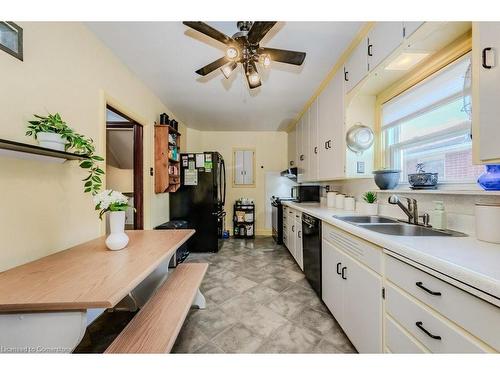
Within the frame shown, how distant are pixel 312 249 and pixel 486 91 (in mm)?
1777

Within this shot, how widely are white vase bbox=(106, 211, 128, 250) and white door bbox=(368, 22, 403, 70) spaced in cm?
226

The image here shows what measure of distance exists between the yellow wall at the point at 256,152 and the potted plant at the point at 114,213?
3726mm

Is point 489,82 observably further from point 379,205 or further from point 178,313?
point 178,313

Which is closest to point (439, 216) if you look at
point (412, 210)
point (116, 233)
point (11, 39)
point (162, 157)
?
point (412, 210)

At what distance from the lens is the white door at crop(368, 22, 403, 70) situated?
142 centimetres

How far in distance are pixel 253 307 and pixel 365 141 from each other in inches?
81.4

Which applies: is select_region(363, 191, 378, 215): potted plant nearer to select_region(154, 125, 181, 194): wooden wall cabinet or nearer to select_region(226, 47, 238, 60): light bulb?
select_region(226, 47, 238, 60): light bulb

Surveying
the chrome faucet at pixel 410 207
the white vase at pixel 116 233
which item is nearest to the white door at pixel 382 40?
the chrome faucet at pixel 410 207

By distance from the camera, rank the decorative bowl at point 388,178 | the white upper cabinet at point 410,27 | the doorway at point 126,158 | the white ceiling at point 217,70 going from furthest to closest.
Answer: the doorway at point 126,158
the decorative bowl at point 388,178
the white ceiling at point 217,70
the white upper cabinet at point 410,27

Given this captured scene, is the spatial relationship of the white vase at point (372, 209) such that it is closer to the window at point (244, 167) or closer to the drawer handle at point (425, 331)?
the drawer handle at point (425, 331)

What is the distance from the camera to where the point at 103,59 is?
1962 millimetres

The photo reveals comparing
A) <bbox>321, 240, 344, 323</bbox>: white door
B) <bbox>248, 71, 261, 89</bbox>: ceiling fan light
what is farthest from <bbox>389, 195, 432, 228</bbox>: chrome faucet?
<bbox>248, 71, 261, 89</bbox>: ceiling fan light

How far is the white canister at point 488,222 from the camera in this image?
97 centimetres

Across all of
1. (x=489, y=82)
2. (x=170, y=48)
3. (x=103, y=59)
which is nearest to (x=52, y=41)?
(x=103, y=59)
